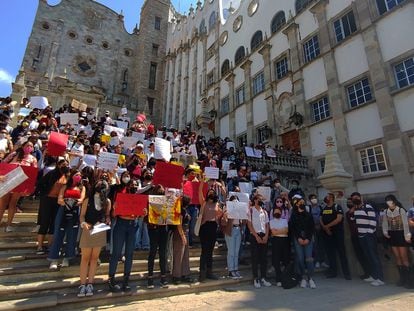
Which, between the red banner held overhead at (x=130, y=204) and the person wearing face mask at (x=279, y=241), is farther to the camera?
the person wearing face mask at (x=279, y=241)

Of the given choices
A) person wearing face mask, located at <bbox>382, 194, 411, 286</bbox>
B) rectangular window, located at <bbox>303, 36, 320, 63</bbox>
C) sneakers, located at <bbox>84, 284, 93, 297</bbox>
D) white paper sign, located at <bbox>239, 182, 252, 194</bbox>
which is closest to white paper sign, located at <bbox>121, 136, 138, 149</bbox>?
white paper sign, located at <bbox>239, 182, 252, 194</bbox>

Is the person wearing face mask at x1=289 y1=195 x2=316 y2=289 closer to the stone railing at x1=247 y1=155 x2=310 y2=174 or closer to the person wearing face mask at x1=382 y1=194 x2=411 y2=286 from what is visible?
the person wearing face mask at x1=382 y1=194 x2=411 y2=286

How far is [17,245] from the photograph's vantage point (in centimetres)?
579

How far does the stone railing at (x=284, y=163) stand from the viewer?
1574 cm

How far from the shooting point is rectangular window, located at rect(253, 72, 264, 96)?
2242 centimetres

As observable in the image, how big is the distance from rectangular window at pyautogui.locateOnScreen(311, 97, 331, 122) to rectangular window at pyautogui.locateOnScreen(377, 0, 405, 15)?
5.12 metres

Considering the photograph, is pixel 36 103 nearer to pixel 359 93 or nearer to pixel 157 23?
pixel 359 93

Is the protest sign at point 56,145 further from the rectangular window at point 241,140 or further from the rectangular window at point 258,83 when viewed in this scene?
the rectangular window at point 258,83

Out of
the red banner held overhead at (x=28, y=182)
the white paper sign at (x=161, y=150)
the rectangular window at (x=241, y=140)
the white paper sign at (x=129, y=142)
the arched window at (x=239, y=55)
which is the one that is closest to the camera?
the red banner held overhead at (x=28, y=182)

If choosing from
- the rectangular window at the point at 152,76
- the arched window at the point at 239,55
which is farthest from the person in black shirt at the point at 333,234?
the rectangular window at the point at 152,76

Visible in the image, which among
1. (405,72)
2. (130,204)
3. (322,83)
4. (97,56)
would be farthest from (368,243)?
(97,56)

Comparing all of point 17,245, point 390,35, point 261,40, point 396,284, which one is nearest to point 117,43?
point 261,40

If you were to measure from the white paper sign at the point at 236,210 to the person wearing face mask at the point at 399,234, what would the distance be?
3.29m

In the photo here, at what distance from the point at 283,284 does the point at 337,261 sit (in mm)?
2290
